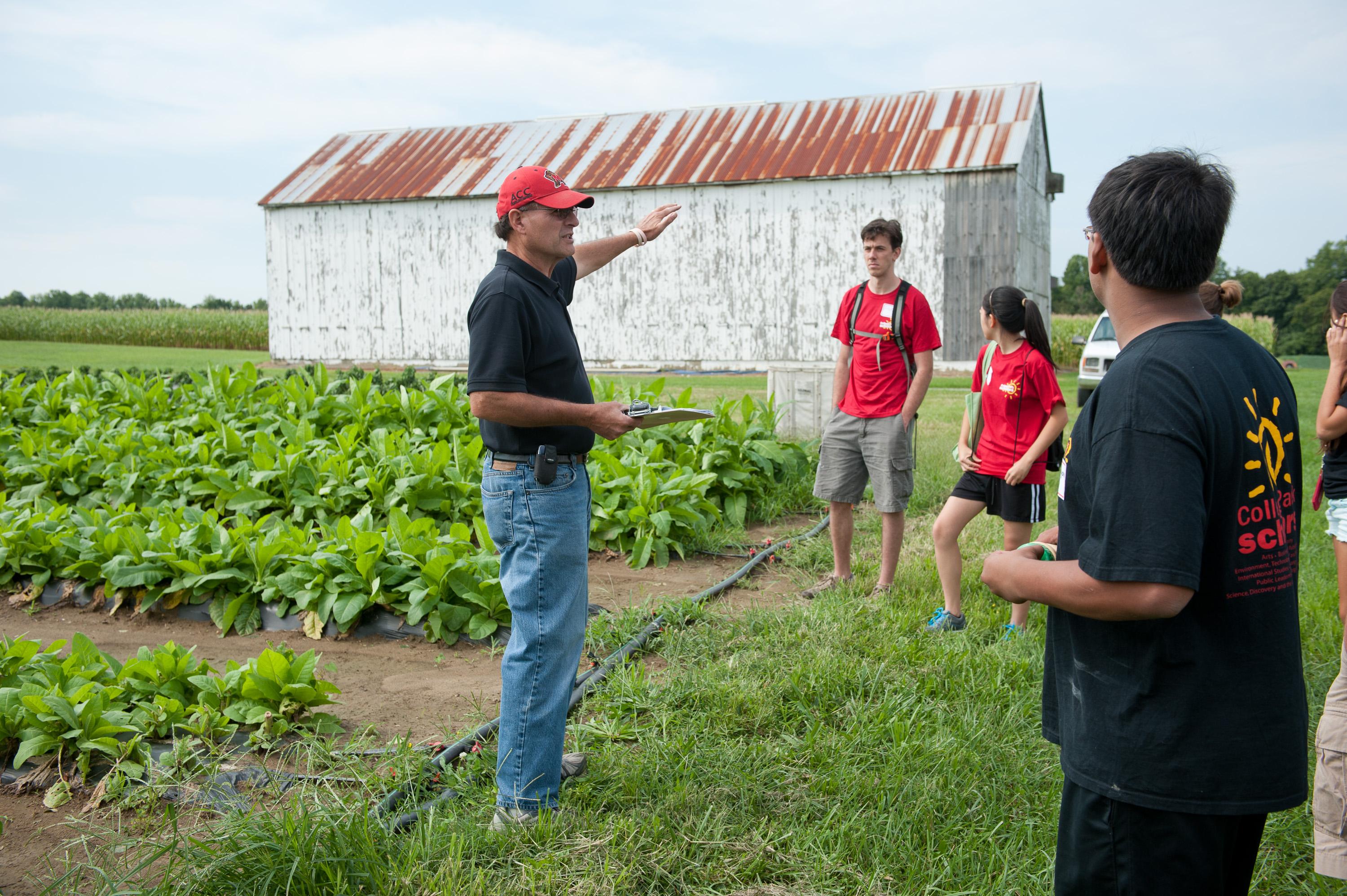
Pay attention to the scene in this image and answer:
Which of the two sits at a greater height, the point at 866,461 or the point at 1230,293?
the point at 1230,293

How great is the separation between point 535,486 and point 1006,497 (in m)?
2.93

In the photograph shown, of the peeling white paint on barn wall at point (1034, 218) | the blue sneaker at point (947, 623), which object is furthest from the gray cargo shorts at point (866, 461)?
the peeling white paint on barn wall at point (1034, 218)

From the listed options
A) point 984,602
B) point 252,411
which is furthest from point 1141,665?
point 252,411

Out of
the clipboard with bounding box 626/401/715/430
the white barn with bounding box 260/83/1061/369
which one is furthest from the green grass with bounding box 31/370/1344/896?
the white barn with bounding box 260/83/1061/369

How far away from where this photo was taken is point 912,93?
73.2 feet

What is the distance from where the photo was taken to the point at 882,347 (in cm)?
557

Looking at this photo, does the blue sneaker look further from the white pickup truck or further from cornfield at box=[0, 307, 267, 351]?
cornfield at box=[0, 307, 267, 351]

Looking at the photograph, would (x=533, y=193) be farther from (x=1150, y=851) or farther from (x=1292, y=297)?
(x=1292, y=297)

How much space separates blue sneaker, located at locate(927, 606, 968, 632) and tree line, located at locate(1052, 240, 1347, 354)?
72883mm

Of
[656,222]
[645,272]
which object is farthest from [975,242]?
[656,222]

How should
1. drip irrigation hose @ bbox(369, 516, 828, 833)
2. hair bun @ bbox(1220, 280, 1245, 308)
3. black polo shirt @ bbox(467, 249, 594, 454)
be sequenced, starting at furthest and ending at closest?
hair bun @ bbox(1220, 280, 1245, 308)
drip irrigation hose @ bbox(369, 516, 828, 833)
black polo shirt @ bbox(467, 249, 594, 454)

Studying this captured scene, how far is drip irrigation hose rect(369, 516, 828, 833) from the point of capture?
317 centimetres

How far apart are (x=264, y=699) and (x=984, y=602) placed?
147 inches

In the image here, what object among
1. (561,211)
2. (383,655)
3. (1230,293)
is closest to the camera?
(561,211)
